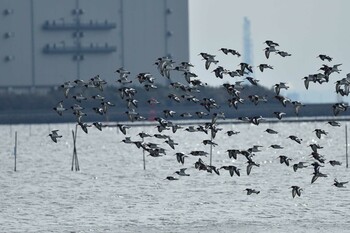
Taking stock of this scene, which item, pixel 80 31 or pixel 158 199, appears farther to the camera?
pixel 80 31

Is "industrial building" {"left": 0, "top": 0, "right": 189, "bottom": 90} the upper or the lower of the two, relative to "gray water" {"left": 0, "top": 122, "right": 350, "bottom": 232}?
upper

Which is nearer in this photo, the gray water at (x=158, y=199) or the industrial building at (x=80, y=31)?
the gray water at (x=158, y=199)

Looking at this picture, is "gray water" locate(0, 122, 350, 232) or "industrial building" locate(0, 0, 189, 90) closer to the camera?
"gray water" locate(0, 122, 350, 232)

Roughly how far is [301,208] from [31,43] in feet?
412

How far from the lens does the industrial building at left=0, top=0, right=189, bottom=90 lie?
192 m

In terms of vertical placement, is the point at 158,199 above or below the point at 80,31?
below

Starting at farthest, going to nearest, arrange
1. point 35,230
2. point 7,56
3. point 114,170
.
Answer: point 7,56, point 114,170, point 35,230

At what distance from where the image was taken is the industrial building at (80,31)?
630 feet

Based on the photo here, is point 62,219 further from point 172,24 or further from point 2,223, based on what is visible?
point 172,24

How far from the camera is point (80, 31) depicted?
646ft

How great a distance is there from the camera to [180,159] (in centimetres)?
5734

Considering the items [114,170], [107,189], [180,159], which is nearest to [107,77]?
[114,170]

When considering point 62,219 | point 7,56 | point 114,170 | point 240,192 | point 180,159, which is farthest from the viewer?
point 7,56

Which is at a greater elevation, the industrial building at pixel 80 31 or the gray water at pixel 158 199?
the industrial building at pixel 80 31
